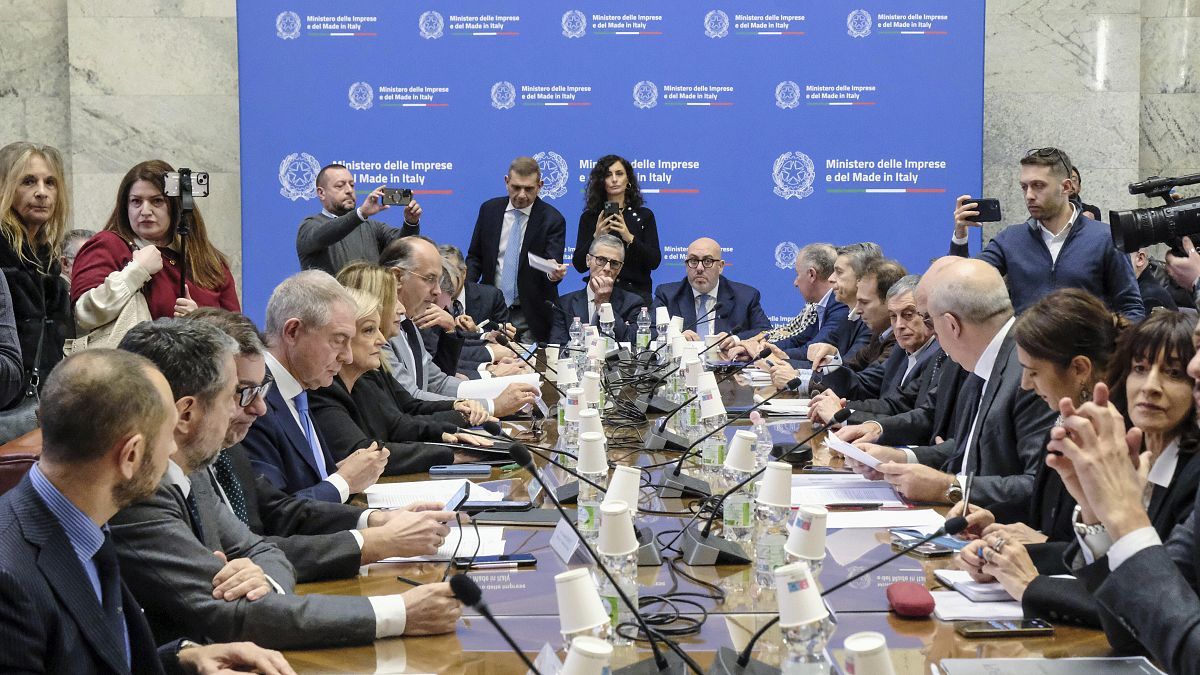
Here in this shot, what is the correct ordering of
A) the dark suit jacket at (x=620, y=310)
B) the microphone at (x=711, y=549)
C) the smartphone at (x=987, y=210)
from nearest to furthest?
the microphone at (x=711, y=549) < the smartphone at (x=987, y=210) < the dark suit jacket at (x=620, y=310)

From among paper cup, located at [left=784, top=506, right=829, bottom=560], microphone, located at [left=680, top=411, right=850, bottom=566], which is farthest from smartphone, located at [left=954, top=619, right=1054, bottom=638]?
microphone, located at [left=680, top=411, right=850, bottom=566]

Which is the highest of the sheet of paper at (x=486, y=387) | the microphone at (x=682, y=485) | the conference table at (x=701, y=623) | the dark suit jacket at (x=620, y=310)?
the dark suit jacket at (x=620, y=310)

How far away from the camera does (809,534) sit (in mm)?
1925

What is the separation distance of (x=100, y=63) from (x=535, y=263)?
3342 mm

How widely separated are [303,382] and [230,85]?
547 centimetres

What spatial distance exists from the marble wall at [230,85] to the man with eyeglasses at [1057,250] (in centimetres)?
231

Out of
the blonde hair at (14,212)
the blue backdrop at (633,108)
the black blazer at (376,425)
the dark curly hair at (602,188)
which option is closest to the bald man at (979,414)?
the black blazer at (376,425)

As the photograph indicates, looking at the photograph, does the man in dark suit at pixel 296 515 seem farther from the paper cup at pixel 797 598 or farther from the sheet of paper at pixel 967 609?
the paper cup at pixel 797 598

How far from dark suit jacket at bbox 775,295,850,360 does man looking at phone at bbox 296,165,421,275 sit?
2.17 meters

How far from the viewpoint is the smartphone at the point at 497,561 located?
8.27ft

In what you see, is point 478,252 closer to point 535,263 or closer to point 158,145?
point 535,263

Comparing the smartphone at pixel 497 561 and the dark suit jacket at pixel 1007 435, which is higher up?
the dark suit jacket at pixel 1007 435

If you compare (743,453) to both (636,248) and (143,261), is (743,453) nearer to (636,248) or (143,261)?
(143,261)

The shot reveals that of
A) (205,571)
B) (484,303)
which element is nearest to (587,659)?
(205,571)
